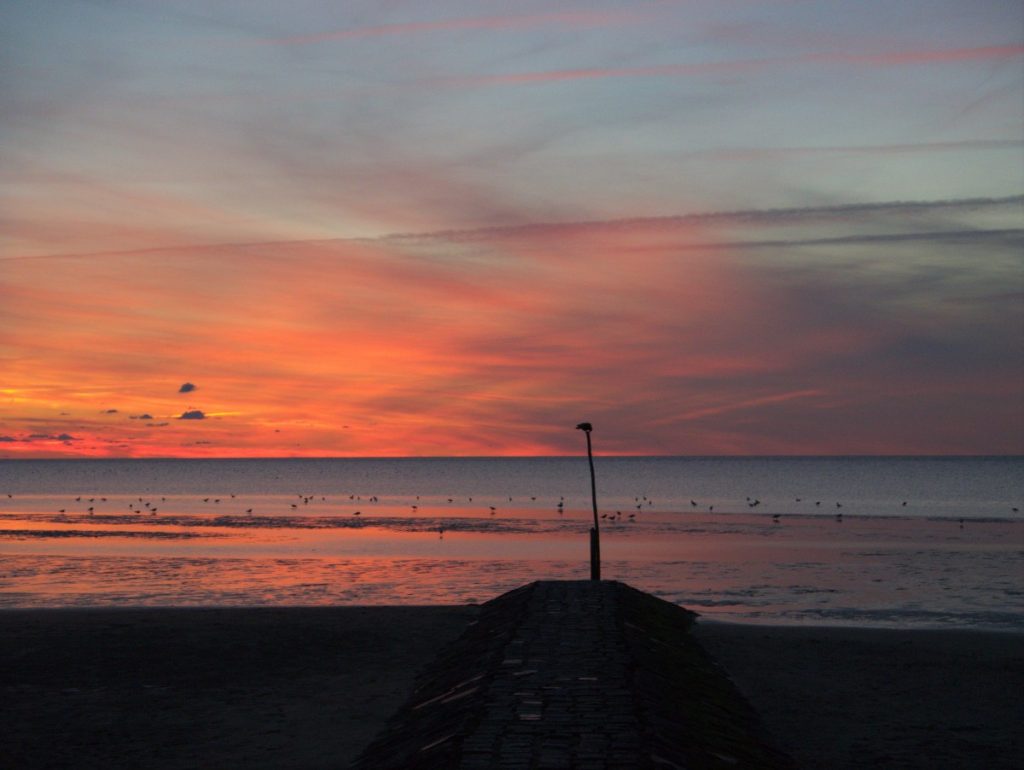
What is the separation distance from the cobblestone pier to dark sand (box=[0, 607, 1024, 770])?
918 mm

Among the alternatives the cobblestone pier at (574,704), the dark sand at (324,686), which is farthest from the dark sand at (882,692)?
the cobblestone pier at (574,704)

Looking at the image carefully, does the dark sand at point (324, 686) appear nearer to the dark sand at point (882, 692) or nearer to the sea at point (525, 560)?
the dark sand at point (882, 692)

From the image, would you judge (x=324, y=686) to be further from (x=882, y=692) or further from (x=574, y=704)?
(x=882, y=692)

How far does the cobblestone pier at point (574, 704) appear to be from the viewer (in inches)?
494

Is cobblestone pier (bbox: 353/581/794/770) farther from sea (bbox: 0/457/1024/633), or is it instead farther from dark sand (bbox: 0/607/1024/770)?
sea (bbox: 0/457/1024/633)

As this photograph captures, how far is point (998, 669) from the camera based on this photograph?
2256cm

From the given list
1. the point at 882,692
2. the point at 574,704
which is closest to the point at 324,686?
the point at 574,704

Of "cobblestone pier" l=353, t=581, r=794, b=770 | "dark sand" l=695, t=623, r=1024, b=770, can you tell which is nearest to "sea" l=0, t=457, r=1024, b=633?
"dark sand" l=695, t=623, r=1024, b=770

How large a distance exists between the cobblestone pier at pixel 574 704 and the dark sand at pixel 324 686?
92cm

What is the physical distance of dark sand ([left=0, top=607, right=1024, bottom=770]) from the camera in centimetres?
1612

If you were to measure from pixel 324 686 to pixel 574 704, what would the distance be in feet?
24.7

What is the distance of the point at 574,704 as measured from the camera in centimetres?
1459

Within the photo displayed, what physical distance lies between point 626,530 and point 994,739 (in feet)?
174

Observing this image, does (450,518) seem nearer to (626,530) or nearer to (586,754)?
(626,530)
